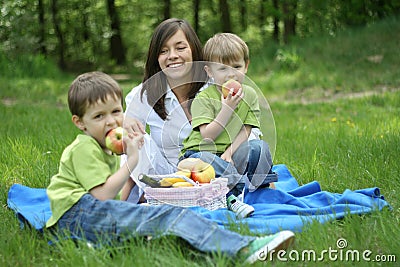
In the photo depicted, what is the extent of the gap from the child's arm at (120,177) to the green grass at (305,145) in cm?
24

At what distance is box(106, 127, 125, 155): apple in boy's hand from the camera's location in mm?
2533

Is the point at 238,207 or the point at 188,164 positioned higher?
the point at 188,164

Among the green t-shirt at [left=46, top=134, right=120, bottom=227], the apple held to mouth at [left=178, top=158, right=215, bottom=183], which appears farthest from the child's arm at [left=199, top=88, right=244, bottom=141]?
the green t-shirt at [left=46, top=134, right=120, bottom=227]

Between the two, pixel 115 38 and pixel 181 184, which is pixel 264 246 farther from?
pixel 115 38

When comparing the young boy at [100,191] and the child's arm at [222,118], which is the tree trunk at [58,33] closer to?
the child's arm at [222,118]

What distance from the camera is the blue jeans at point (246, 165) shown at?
326 centimetres

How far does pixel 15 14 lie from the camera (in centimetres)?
1243

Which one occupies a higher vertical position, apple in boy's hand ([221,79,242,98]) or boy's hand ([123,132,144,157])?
apple in boy's hand ([221,79,242,98])

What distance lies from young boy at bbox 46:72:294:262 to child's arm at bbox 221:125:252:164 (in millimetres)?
845

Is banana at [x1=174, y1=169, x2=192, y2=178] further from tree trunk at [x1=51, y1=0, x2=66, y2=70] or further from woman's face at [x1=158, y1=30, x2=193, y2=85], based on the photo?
tree trunk at [x1=51, y1=0, x2=66, y2=70]

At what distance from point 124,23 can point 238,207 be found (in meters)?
19.1

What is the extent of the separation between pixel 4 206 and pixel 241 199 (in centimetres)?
134

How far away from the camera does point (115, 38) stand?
18375 millimetres

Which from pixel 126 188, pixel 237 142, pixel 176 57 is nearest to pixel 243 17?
pixel 176 57
